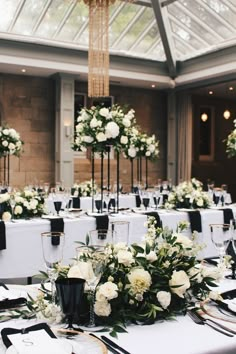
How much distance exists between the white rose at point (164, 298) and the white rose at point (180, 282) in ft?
0.16

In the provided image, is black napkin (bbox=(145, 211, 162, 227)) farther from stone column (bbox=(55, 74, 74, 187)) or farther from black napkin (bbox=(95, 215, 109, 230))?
stone column (bbox=(55, 74, 74, 187))

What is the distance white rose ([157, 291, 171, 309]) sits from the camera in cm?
169

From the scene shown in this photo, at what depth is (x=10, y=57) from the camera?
10.3 m

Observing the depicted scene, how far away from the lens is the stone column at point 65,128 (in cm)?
1135

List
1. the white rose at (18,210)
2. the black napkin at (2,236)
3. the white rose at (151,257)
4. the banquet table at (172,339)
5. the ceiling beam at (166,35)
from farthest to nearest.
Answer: the ceiling beam at (166,35), the white rose at (18,210), the black napkin at (2,236), the white rose at (151,257), the banquet table at (172,339)

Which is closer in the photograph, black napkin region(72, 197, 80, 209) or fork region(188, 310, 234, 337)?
fork region(188, 310, 234, 337)

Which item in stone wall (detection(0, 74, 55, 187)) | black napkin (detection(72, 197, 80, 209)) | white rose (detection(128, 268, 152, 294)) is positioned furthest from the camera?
stone wall (detection(0, 74, 55, 187))

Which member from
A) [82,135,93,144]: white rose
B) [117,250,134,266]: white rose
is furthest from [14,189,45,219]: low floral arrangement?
[117,250,134,266]: white rose

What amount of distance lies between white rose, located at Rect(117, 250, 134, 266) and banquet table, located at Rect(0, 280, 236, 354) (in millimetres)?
228

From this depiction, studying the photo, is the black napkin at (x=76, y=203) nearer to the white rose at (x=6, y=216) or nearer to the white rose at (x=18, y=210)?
the white rose at (x=18, y=210)

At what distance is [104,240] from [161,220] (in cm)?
295

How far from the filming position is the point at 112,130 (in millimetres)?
4750

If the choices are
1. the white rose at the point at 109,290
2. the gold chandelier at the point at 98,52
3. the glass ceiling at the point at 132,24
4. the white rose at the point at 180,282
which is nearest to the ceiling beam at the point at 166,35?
the glass ceiling at the point at 132,24

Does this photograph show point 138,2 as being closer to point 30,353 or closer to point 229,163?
point 229,163
